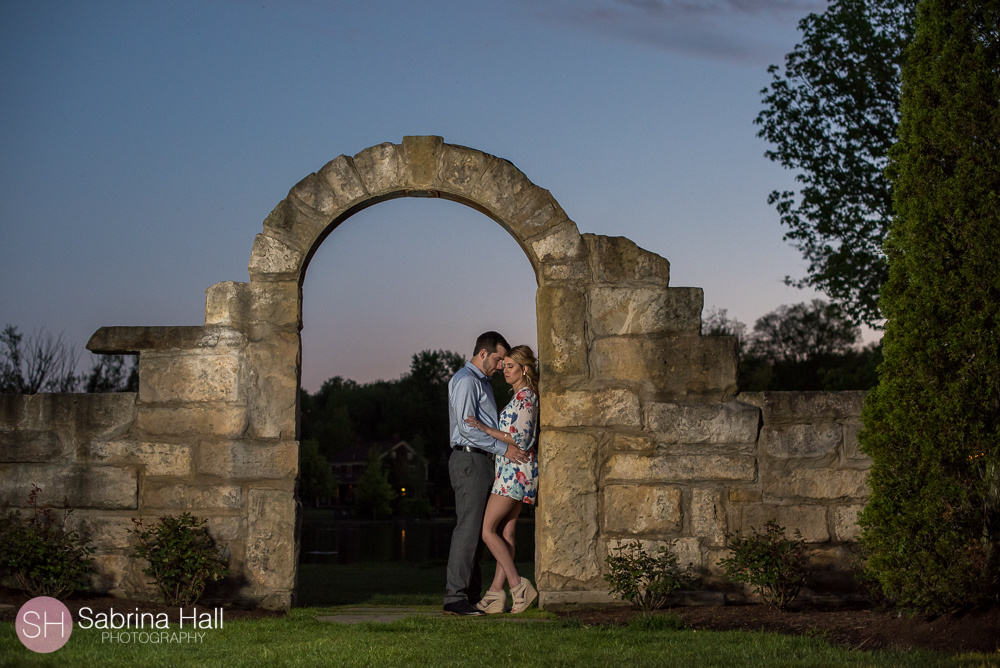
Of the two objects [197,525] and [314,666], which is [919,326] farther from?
[197,525]

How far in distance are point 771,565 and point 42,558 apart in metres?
4.34

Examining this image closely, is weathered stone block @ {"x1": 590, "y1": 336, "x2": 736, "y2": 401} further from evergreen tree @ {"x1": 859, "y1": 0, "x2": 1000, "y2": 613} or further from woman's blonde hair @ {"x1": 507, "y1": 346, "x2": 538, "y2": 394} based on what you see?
evergreen tree @ {"x1": 859, "y1": 0, "x2": 1000, "y2": 613}

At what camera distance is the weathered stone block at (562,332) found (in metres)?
5.93

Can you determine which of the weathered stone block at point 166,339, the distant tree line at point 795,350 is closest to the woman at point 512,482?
the weathered stone block at point 166,339

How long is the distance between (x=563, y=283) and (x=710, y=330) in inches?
1234

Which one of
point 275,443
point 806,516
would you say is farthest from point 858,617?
point 275,443

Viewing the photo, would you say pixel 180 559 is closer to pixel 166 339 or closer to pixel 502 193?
pixel 166 339

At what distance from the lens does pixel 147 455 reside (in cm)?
582

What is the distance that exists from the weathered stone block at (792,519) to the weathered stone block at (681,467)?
8.5 inches

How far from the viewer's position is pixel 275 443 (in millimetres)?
5812

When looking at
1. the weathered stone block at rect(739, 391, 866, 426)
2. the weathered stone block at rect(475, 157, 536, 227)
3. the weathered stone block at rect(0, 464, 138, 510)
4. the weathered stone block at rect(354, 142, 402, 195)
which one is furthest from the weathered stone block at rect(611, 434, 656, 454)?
the weathered stone block at rect(0, 464, 138, 510)

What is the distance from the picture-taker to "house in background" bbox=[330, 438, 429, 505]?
48.8 meters
